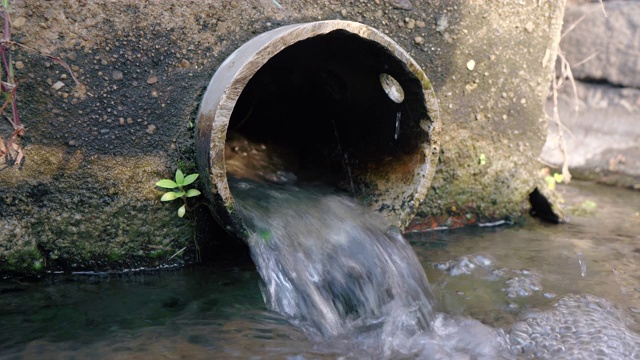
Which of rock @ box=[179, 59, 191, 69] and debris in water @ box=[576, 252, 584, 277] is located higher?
rock @ box=[179, 59, 191, 69]

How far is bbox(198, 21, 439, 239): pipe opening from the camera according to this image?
115 inches

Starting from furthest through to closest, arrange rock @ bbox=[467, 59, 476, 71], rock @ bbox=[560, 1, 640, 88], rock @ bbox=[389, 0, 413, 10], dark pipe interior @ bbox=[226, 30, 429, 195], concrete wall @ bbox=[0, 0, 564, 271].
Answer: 1. rock @ bbox=[560, 1, 640, 88]
2. rock @ bbox=[467, 59, 476, 71]
3. rock @ bbox=[389, 0, 413, 10]
4. dark pipe interior @ bbox=[226, 30, 429, 195]
5. concrete wall @ bbox=[0, 0, 564, 271]

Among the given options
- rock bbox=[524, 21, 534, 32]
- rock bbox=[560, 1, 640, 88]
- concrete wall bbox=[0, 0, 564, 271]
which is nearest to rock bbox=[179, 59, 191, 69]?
concrete wall bbox=[0, 0, 564, 271]

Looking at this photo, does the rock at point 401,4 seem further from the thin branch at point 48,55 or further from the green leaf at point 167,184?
the thin branch at point 48,55

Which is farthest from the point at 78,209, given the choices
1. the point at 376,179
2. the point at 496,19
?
the point at 496,19

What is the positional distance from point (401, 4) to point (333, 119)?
880mm

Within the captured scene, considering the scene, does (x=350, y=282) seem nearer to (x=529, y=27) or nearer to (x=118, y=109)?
(x=118, y=109)

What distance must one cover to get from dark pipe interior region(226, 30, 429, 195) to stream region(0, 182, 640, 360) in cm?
37

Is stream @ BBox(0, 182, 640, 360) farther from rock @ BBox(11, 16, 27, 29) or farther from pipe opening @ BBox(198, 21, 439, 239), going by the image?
rock @ BBox(11, 16, 27, 29)

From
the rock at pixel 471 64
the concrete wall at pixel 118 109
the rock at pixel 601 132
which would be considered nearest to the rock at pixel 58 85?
the concrete wall at pixel 118 109

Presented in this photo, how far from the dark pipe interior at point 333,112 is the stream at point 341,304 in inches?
14.7

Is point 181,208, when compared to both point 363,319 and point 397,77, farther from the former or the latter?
point 397,77

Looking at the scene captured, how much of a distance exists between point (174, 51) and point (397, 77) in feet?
3.67

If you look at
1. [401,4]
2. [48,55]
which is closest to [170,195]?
[48,55]
